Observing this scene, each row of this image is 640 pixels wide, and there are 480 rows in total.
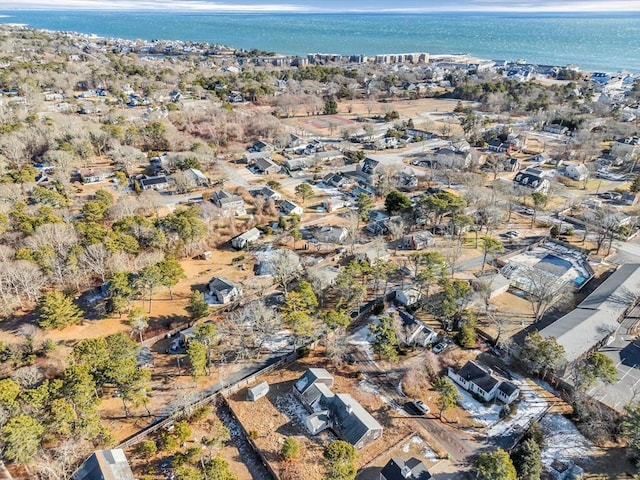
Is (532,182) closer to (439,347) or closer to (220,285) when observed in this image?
(439,347)

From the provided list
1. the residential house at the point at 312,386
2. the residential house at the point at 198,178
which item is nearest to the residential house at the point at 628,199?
the residential house at the point at 312,386

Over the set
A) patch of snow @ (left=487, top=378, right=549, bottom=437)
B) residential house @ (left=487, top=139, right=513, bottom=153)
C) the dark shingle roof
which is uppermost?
residential house @ (left=487, top=139, right=513, bottom=153)

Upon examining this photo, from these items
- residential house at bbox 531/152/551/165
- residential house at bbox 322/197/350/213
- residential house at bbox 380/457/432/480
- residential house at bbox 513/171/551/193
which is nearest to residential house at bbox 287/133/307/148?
residential house at bbox 322/197/350/213

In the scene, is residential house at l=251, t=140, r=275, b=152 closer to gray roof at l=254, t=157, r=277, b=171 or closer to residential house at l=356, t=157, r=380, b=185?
gray roof at l=254, t=157, r=277, b=171

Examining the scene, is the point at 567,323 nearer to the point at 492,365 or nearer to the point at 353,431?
the point at 492,365

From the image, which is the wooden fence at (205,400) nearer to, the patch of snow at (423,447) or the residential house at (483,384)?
the patch of snow at (423,447)

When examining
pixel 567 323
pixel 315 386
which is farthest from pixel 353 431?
pixel 567 323

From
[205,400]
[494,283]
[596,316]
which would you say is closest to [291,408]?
[205,400]
